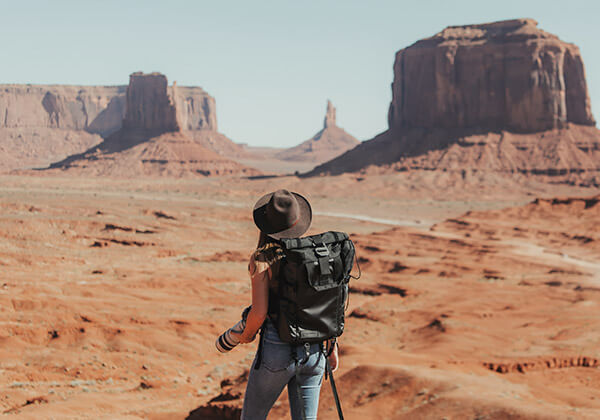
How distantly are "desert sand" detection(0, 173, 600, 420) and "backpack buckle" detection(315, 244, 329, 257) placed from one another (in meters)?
3.13

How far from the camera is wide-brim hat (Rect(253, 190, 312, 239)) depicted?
11.1 ft

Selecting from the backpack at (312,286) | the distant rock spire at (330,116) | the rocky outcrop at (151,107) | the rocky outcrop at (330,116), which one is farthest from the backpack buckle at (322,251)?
the distant rock spire at (330,116)

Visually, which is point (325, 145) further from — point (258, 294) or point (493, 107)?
point (258, 294)

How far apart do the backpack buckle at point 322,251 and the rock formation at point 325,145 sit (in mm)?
158057

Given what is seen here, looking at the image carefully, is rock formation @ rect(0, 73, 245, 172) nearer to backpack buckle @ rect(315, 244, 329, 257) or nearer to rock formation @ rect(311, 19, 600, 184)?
rock formation @ rect(311, 19, 600, 184)

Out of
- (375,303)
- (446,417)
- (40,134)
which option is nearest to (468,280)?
(375,303)

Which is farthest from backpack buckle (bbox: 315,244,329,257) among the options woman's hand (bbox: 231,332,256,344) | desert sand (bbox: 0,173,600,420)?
desert sand (bbox: 0,173,600,420)

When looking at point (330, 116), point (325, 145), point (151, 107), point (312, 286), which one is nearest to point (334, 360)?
point (312, 286)

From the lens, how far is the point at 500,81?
73188 mm

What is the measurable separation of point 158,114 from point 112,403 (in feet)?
347

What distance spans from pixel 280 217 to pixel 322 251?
314mm

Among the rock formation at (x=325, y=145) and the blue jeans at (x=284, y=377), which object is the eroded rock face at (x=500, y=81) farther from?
the rock formation at (x=325, y=145)

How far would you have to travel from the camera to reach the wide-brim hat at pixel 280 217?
339 cm

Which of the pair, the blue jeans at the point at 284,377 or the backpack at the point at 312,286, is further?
the blue jeans at the point at 284,377
